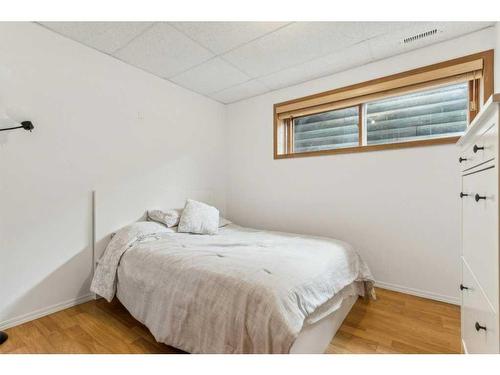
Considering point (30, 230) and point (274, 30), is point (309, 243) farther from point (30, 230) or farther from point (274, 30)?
point (30, 230)

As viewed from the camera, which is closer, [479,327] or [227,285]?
[479,327]

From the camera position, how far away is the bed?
125 centimetres

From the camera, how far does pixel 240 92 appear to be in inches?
135

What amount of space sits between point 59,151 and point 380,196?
121 inches

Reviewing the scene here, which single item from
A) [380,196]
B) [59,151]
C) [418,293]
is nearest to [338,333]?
[418,293]

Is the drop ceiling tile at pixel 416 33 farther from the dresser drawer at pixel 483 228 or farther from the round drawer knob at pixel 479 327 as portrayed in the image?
the round drawer knob at pixel 479 327

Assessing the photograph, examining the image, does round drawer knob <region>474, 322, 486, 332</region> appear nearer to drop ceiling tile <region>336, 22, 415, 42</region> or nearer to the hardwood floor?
the hardwood floor

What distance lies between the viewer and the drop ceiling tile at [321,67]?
2.47 meters

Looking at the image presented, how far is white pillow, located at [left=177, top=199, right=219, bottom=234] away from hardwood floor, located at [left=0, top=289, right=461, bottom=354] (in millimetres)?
924

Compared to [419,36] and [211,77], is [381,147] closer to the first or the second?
[419,36]

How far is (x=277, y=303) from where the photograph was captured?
1.22 m

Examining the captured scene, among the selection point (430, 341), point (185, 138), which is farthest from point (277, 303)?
point (185, 138)
